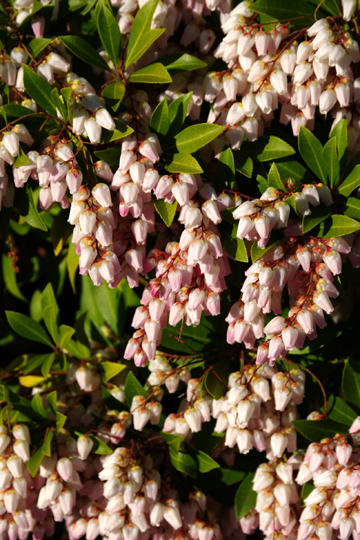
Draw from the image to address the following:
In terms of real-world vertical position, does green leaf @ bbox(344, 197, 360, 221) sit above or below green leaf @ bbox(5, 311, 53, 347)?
above

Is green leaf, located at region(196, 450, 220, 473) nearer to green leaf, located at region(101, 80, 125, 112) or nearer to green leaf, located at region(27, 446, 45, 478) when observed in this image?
green leaf, located at region(27, 446, 45, 478)

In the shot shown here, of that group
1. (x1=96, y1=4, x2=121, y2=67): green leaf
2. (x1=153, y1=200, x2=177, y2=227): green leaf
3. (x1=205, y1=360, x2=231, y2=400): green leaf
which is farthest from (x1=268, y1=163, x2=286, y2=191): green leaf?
(x1=205, y1=360, x2=231, y2=400): green leaf

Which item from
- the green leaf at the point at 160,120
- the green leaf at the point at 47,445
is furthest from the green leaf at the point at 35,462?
the green leaf at the point at 160,120

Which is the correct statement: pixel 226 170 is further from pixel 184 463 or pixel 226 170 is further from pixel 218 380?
pixel 184 463

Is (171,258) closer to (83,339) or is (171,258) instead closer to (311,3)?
(83,339)

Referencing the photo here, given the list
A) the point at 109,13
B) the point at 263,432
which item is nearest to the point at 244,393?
the point at 263,432

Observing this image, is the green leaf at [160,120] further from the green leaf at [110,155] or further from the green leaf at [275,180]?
the green leaf at [275,180]

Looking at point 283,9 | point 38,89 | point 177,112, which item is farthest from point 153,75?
point 283,9
